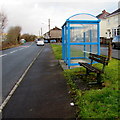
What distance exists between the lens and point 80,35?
437 inches

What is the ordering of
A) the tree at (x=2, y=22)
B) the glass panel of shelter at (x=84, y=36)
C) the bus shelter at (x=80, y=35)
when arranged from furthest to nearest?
the tree at (x=2, y=22), the glass panel of shelter at (x=84, y=36), the bus shelter at (x=80, y=35)

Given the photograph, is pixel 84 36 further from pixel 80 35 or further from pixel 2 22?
pixel 2 22

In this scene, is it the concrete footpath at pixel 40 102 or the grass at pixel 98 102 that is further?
the concrete footpath at pixel 40 102

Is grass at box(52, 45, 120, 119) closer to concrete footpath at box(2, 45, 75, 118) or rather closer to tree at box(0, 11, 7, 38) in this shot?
concrete footpath at box(2, 45, 75, 118)

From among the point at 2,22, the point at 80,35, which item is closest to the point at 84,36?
the point at 80,35

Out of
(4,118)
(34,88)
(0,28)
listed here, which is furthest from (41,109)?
(0,28)

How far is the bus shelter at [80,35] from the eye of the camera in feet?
29.2

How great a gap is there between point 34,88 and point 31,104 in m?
1.46

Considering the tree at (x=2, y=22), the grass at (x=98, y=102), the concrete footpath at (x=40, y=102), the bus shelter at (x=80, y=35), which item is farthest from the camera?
the tree at (x=2, y=22)

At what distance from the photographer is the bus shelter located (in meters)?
8.91

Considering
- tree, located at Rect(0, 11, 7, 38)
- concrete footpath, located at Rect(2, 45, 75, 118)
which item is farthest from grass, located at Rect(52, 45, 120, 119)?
tree, located at Rect(0, 11, 7, 38)

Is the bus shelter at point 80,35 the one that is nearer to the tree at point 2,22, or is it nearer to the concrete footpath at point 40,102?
the concrete footpath at point 40,102

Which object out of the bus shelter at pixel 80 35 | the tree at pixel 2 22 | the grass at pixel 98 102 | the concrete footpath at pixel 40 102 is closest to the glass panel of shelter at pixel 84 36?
the bus shelter at pixel 80 35

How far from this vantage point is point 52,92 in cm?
535
